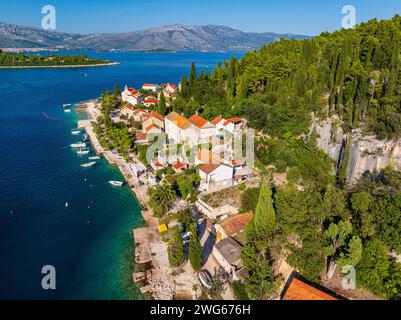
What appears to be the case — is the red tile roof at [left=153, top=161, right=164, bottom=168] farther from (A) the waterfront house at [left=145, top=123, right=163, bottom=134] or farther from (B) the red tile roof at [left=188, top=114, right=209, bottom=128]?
(A) the waterfront house at [left=145, top=123, right=163, bottom=134]

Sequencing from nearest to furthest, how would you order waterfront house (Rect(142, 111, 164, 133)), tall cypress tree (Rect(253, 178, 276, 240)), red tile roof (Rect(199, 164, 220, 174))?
tall cypress tree (Rect(253, 178, 276, 240)), red tile roof (Rect(199, 164, 220, 174)), waterfront house (Rect(142, 111, 164, 133))

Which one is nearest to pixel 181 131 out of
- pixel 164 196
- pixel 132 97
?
pixel 164 196

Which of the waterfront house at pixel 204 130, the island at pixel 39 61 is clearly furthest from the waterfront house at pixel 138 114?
the island at pixel 39 61

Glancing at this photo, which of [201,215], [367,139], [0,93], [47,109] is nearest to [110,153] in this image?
[201,215]

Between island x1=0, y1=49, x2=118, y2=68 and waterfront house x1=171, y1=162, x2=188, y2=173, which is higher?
island x1=0, y1=49, x2=118, y2=68

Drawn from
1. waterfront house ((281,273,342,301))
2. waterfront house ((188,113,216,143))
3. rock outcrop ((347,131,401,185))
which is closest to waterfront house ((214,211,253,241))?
waterfront house ((281,273,342,301))

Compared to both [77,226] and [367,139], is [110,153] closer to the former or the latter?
[77,226]
